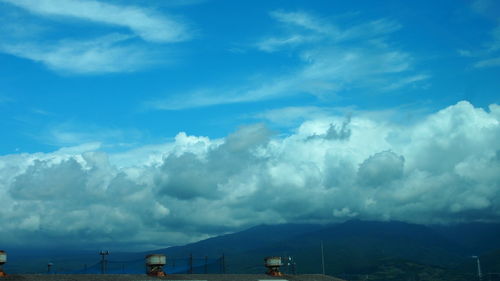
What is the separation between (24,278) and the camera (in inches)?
3022

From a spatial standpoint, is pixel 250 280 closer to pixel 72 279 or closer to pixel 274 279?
pixel 274 279

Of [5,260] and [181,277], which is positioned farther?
[181,277]

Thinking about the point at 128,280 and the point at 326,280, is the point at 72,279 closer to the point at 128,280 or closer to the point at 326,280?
the point at 128,280

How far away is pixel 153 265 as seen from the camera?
90312 mm

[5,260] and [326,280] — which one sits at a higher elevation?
[5,260]

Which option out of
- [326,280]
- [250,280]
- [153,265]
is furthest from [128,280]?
[326,280]

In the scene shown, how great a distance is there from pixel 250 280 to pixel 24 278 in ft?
115

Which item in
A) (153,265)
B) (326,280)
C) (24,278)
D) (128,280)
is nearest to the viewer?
(24,278)

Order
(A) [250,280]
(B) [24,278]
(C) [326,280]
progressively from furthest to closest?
1. (C) [326,280]
2. (A) [250,280]
3. (B) [24,278]

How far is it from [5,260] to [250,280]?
122 feet

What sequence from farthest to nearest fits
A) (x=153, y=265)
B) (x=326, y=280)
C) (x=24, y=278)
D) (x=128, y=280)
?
1. (x=326, y=280)
2. (x=153, y=265)
3. (x=128, y=280)
4. (x=24, y=278)

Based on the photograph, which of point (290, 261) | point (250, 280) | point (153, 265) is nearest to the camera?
point (153, 265)

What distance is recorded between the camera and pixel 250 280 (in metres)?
96.1

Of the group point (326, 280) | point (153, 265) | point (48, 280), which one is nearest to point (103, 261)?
point (153, 265)
